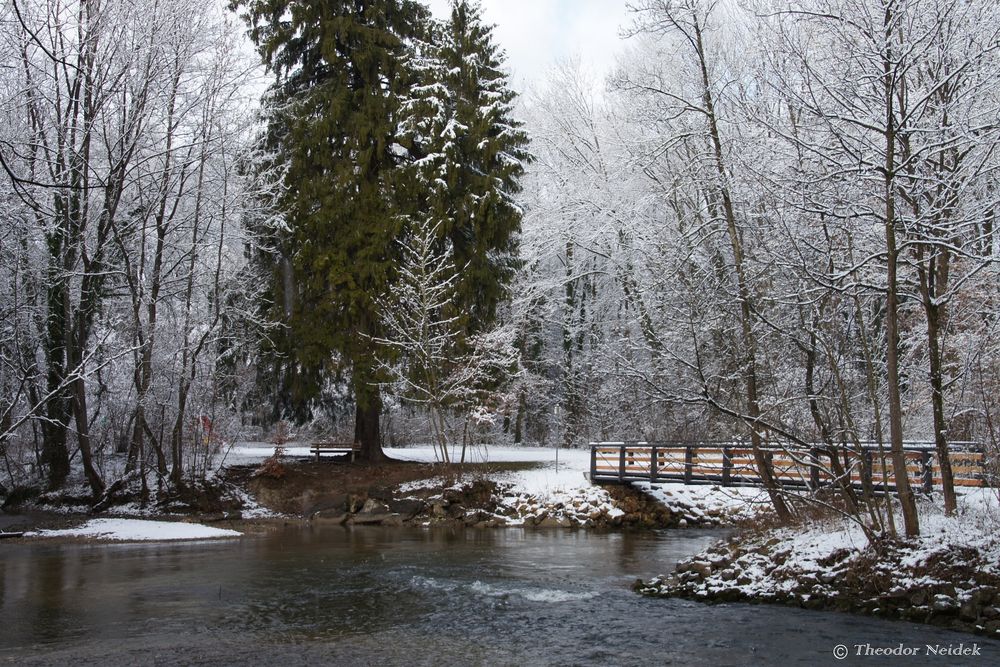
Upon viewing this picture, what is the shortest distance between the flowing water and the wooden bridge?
207 centimetres

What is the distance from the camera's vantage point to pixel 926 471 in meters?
11.1

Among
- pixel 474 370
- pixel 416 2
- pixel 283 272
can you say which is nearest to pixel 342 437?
pixel 283 272

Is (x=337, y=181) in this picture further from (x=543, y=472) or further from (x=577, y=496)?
(x=577, y=496)

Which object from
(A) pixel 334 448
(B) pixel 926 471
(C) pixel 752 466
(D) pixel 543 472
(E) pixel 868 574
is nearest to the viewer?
(E) pixel 868 574

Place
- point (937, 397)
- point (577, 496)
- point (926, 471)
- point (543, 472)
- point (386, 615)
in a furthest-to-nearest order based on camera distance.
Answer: point (543, 472), point (577, 496), point (926, 471), point (937, 397), point (386, 615)

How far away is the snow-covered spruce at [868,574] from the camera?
805cm

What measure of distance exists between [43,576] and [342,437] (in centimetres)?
2211

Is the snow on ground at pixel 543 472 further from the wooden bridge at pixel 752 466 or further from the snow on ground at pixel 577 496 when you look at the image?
the wooden bridge at pixel 752 466

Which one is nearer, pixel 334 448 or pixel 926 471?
pixel 926 471

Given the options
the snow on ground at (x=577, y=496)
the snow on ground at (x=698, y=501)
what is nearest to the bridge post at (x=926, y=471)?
the snow on ground at (x=577, y=496)

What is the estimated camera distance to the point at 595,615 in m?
8.99

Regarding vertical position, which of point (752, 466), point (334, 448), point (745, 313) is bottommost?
point (334, 448)

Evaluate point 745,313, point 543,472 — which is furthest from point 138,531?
point 745,313

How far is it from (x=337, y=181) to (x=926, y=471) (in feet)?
55.3
